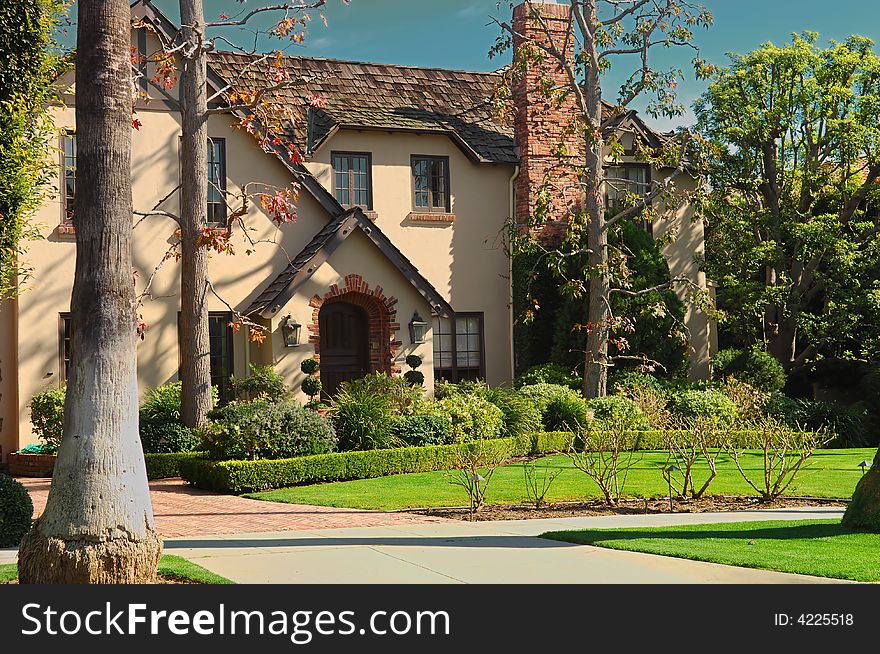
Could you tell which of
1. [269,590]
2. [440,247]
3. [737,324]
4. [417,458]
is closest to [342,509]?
[417,458]

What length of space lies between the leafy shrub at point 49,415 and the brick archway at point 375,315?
5.54 m

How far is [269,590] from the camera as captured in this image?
7.31 m

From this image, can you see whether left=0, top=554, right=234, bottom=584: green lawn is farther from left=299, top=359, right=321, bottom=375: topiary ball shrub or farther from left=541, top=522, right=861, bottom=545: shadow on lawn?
left=299, top=359, right=321, bottom=375: topiary ball shrub

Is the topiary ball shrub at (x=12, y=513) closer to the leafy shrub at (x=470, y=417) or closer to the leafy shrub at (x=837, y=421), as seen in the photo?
the leafy shrub at (x=470, y=417)

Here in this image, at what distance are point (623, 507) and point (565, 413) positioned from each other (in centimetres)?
847

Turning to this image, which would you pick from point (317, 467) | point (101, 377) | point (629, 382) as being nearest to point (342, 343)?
point (629, 382)

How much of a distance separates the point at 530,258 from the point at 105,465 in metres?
18.7

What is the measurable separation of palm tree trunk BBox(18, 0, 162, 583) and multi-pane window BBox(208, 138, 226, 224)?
1394cm

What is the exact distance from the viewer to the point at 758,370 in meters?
25.7

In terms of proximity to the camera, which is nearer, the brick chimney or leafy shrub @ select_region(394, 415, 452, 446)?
leafy shrub @ select_region(394, 415, 452, 446)

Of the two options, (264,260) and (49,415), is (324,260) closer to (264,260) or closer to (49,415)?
(264,260)

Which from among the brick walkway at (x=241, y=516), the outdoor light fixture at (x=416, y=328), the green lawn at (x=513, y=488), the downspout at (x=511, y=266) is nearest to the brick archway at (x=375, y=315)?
the outdoor light fixture at (x=416, y=328)

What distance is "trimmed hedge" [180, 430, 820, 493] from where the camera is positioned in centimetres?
1569

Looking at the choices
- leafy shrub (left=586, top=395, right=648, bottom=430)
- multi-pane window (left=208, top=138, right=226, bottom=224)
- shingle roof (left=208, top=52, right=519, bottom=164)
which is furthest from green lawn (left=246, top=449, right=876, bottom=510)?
shingle roof (left=208, top=52, right=519, bottom=164)
